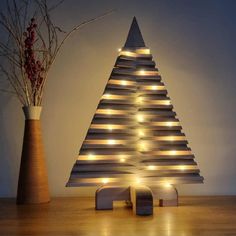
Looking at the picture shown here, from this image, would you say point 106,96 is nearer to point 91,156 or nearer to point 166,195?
point 91,156

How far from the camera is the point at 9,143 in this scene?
4.03 ft

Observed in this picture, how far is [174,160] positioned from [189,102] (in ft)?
1.02

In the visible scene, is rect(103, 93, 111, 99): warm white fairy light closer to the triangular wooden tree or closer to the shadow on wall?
the triangular wooden tree

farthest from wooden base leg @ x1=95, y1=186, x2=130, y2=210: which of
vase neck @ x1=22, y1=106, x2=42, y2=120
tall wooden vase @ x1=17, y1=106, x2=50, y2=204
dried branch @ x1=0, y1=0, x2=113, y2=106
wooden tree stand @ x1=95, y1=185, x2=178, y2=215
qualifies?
dried branch @ x1=0, y1=0, x2=113, y2=106

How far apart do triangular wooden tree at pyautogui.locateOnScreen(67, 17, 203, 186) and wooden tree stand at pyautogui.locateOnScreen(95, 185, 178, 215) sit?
38mm

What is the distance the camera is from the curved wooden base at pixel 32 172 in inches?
41.3

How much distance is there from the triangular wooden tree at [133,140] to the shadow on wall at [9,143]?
0.35 m

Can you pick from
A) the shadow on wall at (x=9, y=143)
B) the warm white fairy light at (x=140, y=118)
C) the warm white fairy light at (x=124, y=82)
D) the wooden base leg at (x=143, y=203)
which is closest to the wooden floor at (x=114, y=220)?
the wooden base leg at (x=143, y=203)

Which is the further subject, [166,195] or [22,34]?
[22,34]

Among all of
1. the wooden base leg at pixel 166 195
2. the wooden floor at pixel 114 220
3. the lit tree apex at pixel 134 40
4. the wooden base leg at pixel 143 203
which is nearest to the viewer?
the wooden floor at pixel 114 220

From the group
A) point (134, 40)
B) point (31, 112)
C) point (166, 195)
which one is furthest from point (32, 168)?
point (134, 40)

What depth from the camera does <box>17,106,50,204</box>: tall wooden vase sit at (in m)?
1.05

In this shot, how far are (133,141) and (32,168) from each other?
35 centimetres

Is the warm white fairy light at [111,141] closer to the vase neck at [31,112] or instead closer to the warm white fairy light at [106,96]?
the warm white fairy light at [106,96]
